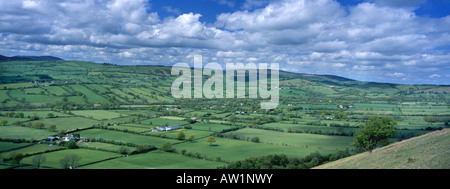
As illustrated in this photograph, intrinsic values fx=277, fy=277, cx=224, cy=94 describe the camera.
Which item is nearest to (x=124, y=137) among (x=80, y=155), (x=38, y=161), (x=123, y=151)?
(x=123, y=151)

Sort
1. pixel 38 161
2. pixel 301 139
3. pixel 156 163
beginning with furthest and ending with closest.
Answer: pixel 301 139 → pixel 156 163 → pixel 38 161

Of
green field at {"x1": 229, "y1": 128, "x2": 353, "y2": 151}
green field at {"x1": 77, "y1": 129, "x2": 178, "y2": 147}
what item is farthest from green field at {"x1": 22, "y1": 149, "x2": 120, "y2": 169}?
green field at {"x1": 229, "y1": 128, "x2": 353, "y2": 151}

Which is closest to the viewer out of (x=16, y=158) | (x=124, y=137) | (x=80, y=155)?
(x=16, y=158)

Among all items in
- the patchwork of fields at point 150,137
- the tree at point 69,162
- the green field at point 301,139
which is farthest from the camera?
the green field at point 301,139

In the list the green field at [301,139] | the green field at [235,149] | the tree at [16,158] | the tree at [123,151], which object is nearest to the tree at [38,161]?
the tree at [16,158]

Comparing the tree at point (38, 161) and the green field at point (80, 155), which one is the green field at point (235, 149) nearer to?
the green field at point (80, 155)

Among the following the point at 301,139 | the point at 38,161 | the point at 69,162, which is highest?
the point at 38,161

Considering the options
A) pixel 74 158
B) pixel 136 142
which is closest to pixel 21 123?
pixel 136 142

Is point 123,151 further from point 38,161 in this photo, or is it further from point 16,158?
point 16,158

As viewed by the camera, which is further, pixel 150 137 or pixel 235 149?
pixel 150 137

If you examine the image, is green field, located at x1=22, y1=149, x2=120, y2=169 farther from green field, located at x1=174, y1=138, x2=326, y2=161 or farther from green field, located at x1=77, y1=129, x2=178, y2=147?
green field, located at x1=174, y1=138, x2=326, y2=161

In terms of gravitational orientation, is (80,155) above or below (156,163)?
above

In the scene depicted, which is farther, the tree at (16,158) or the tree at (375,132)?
the tree at (375,132)

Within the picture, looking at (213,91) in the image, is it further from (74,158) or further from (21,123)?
(74,158)
